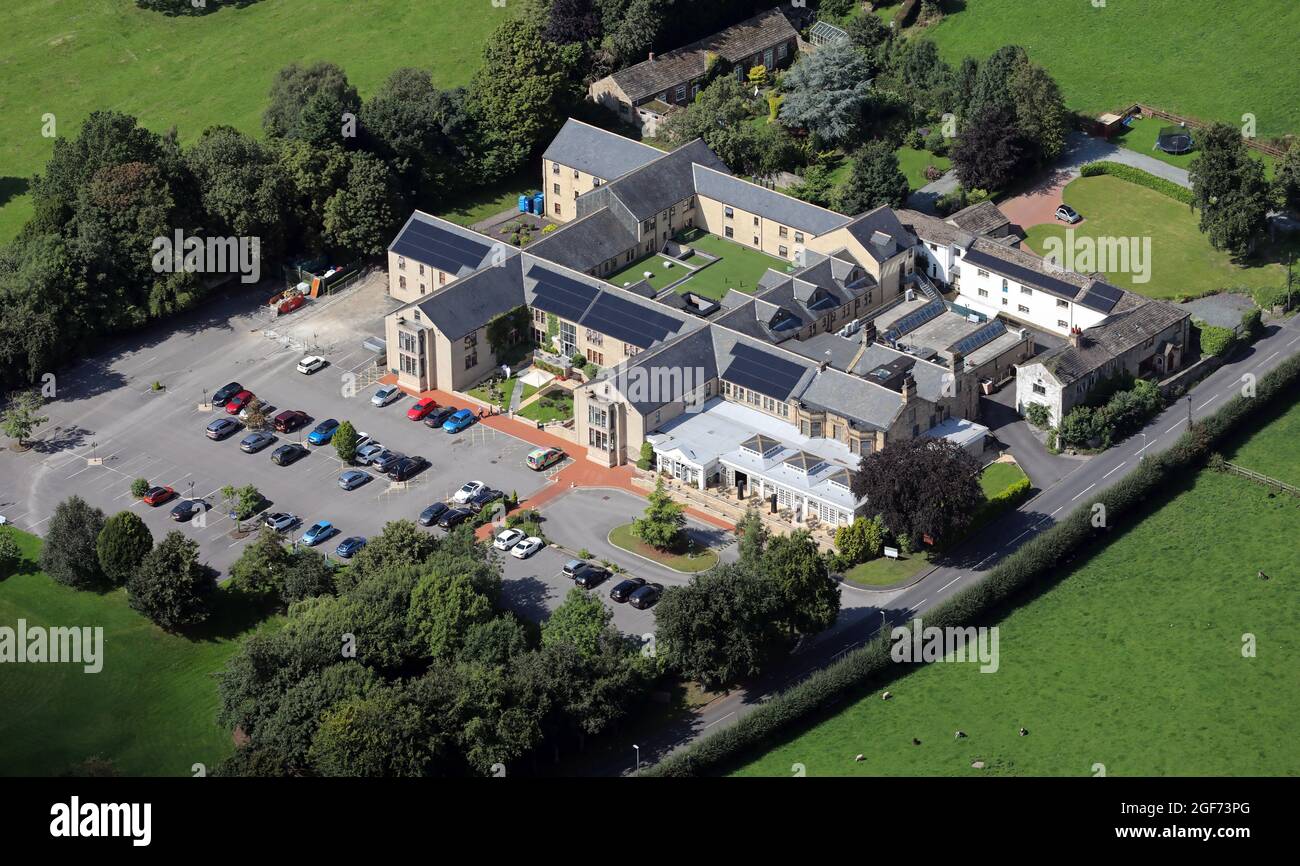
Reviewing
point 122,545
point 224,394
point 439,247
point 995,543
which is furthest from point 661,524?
point 224,394

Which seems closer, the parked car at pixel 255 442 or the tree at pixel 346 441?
the tree at pixel 346 441

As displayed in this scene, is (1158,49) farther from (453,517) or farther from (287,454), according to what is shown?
(287,454)

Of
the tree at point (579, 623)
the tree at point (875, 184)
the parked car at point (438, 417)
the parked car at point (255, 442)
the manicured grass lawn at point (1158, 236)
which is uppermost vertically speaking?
the tree at point (875, 184)

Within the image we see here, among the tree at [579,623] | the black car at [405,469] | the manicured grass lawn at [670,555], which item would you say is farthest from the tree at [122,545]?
the manicured grass lawn at [670,555]

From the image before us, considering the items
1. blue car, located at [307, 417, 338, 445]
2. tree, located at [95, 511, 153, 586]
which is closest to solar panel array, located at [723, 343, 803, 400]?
blue car, located at [307, 417, 338, 445]

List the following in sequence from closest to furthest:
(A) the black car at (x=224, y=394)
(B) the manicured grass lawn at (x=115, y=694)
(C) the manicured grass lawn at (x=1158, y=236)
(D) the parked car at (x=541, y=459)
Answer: (B) the manicured grass lawn at (x=115, y=694) → (D) the parked car at (x=541, y=459) → (A) the black car at (x=224, y=394) → (C) the manicured grass lawn at (x=1158, y=236)

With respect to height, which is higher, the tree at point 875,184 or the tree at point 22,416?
the tree at point 875,184

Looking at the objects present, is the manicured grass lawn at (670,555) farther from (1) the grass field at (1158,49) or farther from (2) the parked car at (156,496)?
(1) the grass field at (1158,49)

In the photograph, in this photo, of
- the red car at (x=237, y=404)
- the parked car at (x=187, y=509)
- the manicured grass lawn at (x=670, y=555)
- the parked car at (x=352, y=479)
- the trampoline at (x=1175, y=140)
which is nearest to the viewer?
the manicured grass lawn at (x=670, y=555)
